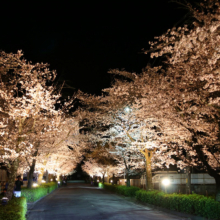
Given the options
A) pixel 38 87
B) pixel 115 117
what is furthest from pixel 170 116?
pixel 115 117

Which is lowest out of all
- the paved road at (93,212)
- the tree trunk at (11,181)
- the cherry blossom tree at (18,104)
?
the paved road at (93,212)

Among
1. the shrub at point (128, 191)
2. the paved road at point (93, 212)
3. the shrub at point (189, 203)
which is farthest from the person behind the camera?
the shrub at point (128, 191)

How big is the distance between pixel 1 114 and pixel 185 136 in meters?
11.1

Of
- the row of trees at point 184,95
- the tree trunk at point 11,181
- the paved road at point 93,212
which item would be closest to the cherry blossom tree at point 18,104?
the tree trunk at point 11,181

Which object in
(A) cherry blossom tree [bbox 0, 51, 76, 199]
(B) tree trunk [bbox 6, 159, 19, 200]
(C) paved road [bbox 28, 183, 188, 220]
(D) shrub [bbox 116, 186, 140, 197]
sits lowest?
(C) paved road [bbox 28, 183, 188, 220]

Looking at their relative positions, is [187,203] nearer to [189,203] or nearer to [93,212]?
[189,203]

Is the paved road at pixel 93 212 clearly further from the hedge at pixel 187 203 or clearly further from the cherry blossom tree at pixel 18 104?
the cherry blossom tree at pixel 18 104

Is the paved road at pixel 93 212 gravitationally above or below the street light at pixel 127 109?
below

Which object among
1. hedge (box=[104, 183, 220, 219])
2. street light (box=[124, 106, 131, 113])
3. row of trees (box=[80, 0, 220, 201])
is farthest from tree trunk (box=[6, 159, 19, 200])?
street light (box=[124, 106, 131, 113])

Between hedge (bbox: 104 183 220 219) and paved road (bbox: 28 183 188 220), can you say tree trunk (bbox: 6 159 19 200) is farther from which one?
hedge (bbox: 104 183 220 219)

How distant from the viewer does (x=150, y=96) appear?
12.9 m

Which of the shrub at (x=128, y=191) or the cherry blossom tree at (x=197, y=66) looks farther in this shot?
the shrub at (x=128, y=191)

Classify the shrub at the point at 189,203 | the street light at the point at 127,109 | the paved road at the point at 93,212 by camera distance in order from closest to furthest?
the shrub at the point at 189,203 → the paved road at the point at 93,212 → the street light at the point at 127,109

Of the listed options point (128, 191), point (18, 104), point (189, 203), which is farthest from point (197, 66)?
point (128, 191)
